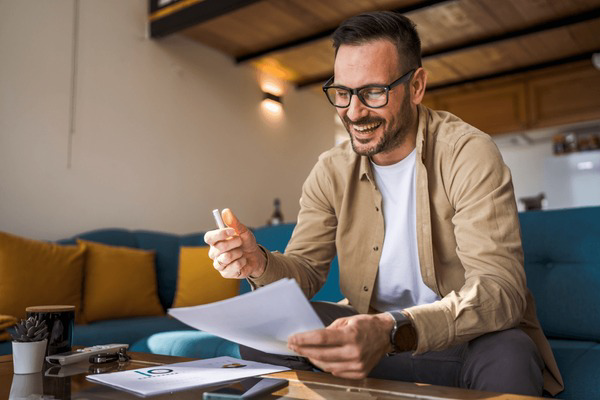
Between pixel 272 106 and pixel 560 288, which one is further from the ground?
pixel 272 106

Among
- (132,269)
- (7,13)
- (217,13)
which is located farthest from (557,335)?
(7,13)

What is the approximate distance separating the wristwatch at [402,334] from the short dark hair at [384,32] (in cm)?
71

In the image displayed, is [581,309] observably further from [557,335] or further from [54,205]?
[54,205]

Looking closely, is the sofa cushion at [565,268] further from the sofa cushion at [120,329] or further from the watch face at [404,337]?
the sofa cushion at [120,329]

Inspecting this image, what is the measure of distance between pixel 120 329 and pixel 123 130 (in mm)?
1588

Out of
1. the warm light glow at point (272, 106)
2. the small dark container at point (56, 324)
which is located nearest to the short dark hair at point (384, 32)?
the small dark container at point (56, 324)

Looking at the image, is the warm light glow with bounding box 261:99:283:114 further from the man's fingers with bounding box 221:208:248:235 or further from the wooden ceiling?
the man's fingers with bounding box 221:208:248:235

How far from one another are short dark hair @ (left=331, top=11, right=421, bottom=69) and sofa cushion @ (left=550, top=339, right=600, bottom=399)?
2.85 feet

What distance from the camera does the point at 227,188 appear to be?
412 cm

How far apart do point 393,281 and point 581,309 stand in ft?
2.51

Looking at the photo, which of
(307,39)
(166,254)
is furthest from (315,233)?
(307,39)

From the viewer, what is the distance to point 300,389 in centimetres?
78

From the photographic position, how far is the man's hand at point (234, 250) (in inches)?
40.7

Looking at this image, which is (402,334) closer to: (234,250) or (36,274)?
(234,250)
